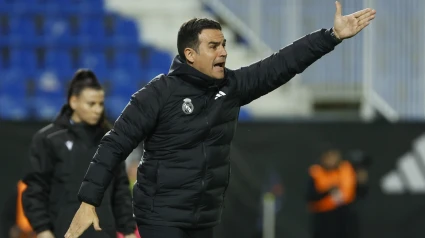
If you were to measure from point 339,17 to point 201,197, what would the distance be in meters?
1.05

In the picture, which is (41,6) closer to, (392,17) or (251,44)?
(251,44)

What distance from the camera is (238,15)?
1323cm

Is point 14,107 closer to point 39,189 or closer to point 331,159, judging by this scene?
point 331,159

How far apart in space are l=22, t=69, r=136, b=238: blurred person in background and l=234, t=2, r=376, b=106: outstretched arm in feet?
4.19

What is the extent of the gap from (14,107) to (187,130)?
29.0ft

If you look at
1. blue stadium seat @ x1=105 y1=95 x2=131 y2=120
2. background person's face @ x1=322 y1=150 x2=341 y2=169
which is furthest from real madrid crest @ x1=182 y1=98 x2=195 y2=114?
blue stadium seat @ x1=105 y1=95 x2=131 y2=120

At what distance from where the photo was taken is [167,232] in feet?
14.1

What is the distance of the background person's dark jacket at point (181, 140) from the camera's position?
424 cm

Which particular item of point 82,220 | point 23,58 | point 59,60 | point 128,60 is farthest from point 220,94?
point 23,58

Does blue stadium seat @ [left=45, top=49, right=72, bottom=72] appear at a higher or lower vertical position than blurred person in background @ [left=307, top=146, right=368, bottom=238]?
higher

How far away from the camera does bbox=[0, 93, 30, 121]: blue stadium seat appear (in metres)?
12.7

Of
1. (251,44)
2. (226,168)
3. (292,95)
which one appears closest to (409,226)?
(292,95)

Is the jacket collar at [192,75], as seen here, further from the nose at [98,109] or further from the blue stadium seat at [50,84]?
the blue stadium seat at [50,84]

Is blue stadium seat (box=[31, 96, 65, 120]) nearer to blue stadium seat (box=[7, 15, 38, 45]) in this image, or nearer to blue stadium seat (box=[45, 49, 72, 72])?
blue stadium seat (box=[45, 49, 72, 72])
